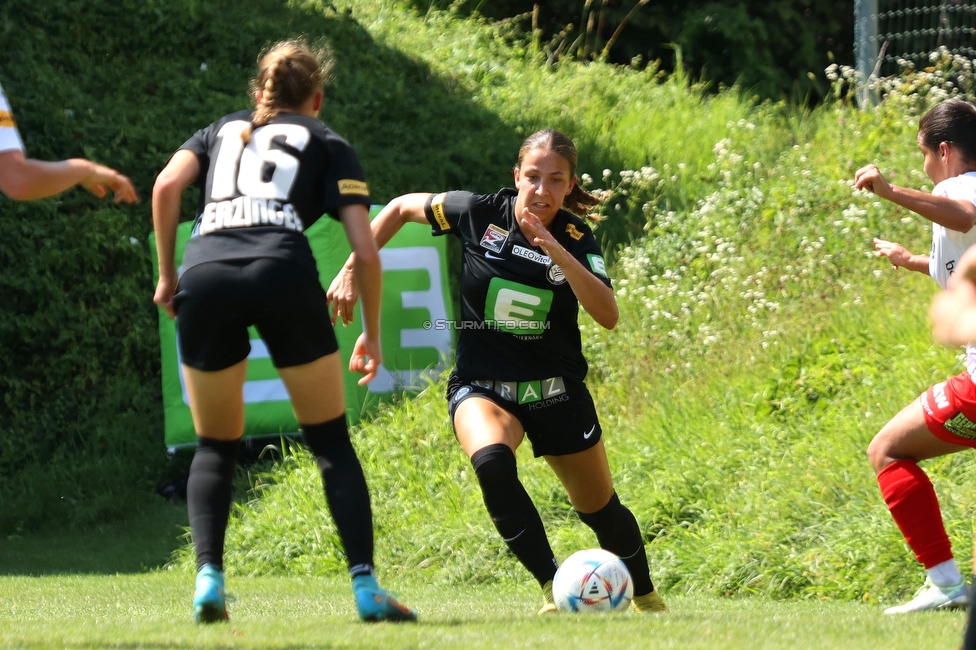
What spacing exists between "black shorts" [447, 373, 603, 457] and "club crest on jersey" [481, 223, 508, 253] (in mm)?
569

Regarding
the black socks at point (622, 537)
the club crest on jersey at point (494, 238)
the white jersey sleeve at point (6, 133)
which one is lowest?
the black socks at point (622, 537)

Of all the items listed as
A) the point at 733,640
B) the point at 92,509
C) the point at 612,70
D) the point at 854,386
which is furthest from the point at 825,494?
the point at 612,70

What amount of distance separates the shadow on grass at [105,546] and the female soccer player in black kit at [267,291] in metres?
4.33

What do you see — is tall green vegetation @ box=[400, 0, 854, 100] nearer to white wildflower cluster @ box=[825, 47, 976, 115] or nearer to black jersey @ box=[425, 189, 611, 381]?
white wildflower cluster @ box=[825, 47, 976, 115]

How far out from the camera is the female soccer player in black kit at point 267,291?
13.4 ft

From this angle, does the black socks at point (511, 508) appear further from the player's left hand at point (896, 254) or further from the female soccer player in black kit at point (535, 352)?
the player's left hand at point (896, 254)

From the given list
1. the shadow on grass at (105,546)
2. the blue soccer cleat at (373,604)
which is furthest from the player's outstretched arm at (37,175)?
the shadow on grass at (105,546)

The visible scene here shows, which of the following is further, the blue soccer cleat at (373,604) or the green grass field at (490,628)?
the blue soccer cleat at (373,604)

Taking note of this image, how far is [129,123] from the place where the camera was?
11305 mm

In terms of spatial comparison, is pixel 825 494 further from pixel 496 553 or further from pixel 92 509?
pixel 92 509

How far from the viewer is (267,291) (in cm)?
404

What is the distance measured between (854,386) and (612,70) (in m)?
→ 7.30

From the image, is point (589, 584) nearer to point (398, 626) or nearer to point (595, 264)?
point (398, 626)

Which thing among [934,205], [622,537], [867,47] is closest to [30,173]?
[622,537]
